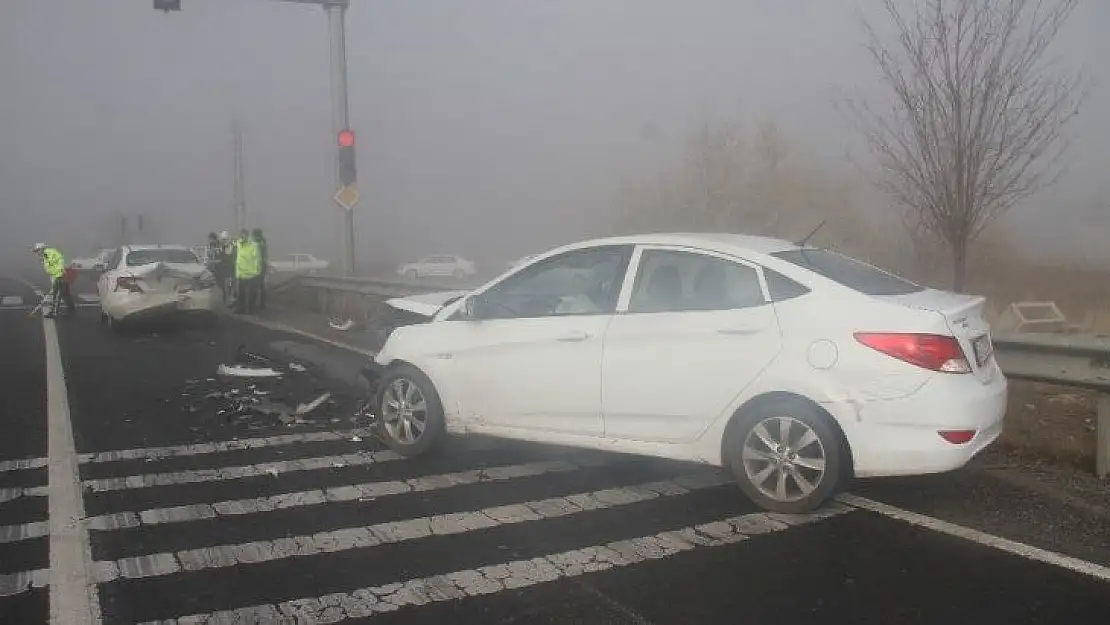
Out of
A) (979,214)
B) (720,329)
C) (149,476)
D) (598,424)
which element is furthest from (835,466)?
(979,214)

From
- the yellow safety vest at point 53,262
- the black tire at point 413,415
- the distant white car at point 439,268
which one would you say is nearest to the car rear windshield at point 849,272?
the black tire at point 413,415

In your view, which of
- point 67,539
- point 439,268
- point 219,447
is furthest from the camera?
point 439,268

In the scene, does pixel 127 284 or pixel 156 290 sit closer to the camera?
pixel 127 284

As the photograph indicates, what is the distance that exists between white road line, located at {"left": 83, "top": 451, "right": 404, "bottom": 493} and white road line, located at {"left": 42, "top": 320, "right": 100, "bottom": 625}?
210mm

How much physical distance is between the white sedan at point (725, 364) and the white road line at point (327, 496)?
323mm

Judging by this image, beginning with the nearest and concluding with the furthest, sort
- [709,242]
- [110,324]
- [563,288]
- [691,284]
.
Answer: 1. [691,284]
2. [709,242]
3. [563,288]
4. [110,324]

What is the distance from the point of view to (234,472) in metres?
6.00

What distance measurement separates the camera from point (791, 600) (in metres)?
3.82

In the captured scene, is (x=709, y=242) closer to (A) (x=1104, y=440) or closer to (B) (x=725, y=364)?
(B) (x=725, y=364)

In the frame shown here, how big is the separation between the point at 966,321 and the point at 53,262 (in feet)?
57.9

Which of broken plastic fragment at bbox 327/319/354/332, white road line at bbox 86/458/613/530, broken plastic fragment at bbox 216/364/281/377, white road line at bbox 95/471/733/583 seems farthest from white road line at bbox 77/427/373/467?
broken plastic fragment at bbox 327/319/354/332

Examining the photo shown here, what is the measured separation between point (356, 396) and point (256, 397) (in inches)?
35.9

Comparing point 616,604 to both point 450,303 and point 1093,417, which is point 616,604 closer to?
point 450,303

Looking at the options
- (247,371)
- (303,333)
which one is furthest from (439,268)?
(247,371)
